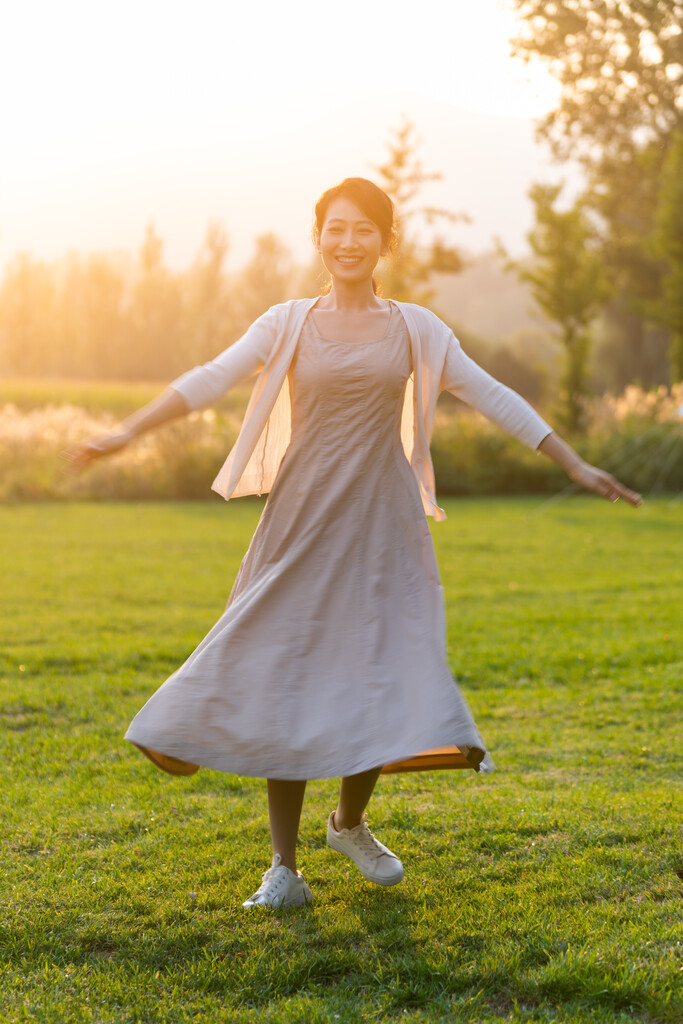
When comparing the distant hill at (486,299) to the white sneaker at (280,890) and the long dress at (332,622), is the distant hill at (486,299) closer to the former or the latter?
the long dress at (332,622)

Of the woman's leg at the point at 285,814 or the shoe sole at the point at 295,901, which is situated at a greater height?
the woman's leg at the point at 285,814

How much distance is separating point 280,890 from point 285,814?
0.23 m

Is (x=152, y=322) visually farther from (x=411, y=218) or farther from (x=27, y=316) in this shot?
(x=411, y=218)

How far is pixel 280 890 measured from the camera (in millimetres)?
3078

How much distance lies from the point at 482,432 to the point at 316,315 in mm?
15415

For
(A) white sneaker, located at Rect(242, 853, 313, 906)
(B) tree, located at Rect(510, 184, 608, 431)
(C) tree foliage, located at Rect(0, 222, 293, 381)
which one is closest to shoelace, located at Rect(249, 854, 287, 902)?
(A) white sneaker, located at Rect(242, 853, 313, 906)

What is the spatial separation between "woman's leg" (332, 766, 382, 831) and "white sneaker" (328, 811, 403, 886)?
3 cm

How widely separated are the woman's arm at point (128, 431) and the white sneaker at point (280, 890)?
1396mm

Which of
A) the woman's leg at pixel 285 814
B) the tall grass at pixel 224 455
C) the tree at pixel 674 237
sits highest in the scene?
the tree at pixel 674 237

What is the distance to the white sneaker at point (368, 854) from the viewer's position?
3.15 metres

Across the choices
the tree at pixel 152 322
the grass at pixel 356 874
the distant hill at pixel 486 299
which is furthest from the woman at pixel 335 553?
the distant hill at pixel 486 299

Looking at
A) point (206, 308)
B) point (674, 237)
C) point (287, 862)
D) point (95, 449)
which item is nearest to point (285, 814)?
point (287, 862)

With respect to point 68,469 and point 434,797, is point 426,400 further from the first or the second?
point 434,797

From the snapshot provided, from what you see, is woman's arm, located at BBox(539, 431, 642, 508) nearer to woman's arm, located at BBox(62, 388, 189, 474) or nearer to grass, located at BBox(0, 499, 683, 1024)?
woman's arm, located at BBox(62, 388, 189, 474)
